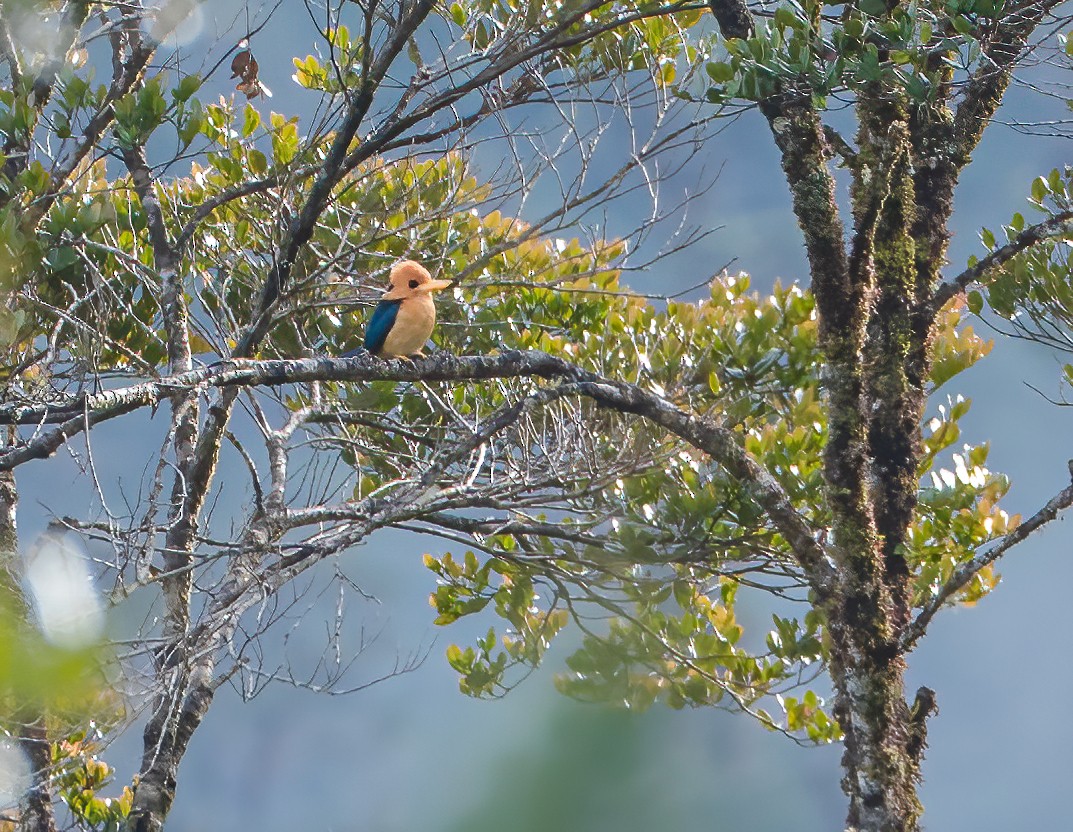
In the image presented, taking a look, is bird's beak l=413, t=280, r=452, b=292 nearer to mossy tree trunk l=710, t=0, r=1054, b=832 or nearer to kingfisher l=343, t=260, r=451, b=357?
kingfisher l=343, t=260, r=451, b=357

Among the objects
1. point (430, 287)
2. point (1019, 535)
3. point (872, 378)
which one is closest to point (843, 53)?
point (872, 378)

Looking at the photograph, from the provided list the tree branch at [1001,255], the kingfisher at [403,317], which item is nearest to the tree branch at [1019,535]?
the tree branch at [1001,255]

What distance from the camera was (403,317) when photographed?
15.5 feet

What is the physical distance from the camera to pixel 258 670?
4.18m

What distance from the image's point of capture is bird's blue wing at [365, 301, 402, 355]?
185 inches

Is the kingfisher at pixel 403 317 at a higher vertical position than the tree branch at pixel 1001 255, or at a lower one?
lower

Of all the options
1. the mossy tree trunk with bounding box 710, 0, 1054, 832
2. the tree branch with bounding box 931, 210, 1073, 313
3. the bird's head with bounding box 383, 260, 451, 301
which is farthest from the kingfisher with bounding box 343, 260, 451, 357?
the tree branch with bounding box 931, 210, 1073, 313

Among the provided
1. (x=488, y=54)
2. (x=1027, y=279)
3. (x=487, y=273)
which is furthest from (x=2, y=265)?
(x=487, y=273)

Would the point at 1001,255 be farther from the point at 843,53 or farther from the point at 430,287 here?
the point at 430,287

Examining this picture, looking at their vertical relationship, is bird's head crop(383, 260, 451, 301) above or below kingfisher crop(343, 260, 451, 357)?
above

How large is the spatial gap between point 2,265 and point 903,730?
358 centimetres

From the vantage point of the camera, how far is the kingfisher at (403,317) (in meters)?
4.70

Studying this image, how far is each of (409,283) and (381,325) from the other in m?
0.28

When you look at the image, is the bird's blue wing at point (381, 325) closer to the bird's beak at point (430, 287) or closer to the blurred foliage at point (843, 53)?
the bird's beak at point (430, 287)
